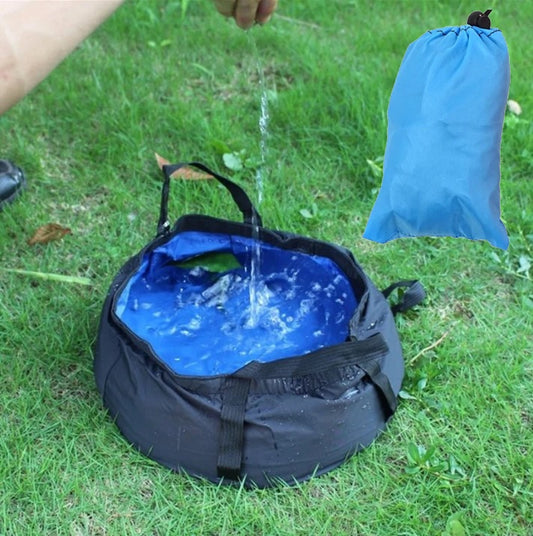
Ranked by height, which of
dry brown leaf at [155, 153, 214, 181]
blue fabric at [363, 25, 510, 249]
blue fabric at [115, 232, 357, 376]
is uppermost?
blue fabric at [363, 25, 510, 249]

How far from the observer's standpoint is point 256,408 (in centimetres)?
147

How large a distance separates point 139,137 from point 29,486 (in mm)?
1261

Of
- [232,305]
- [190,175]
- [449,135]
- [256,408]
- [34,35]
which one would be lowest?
[232,305]

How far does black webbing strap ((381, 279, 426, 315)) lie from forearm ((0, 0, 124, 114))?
3.09ft

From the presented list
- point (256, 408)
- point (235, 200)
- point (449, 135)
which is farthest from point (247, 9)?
point (256, 408)

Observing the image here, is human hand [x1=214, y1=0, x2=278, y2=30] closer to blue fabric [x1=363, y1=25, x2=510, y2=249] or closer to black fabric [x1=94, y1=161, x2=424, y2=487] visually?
blue fabric [x1=363, y1=25, x2=510, y2=249]

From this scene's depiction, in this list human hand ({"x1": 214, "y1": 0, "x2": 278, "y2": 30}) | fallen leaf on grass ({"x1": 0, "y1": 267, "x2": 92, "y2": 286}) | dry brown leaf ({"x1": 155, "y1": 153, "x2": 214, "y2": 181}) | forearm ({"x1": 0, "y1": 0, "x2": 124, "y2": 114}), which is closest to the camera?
forearm ({"x1": 0, "y1": 0, "x2": 124, "y2": 114})

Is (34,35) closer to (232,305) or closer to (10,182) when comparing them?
(232,305)

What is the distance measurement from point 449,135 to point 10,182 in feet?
4.51

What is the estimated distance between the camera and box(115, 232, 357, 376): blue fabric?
1.87 m

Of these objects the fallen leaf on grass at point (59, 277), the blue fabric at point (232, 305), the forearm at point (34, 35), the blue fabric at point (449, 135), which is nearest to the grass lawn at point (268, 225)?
the fallen leaf on grass at point (59, 277)

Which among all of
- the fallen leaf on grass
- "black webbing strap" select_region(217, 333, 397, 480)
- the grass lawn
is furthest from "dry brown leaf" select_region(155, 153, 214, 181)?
"black webbing strap" select_region(217, 333, 397, 480)

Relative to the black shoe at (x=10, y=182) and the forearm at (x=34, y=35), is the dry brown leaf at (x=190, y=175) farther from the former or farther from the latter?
the forearm at (x=34, y=35)

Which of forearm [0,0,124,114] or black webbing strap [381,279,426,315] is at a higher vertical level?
forearm [0,0,124,114]
